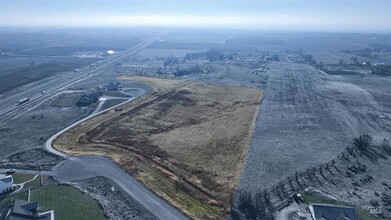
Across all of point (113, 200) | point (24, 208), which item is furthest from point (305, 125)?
point (24, 208)

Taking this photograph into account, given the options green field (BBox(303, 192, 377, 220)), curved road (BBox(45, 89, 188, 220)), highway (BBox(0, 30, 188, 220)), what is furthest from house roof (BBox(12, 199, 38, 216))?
green field (BBox(303, 192, 377, 220))

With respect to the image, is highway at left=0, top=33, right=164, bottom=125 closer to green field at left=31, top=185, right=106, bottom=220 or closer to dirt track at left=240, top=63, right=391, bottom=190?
green field at left=31, top=185, right=106, bottom=220

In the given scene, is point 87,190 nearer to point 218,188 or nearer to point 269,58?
point 218,188

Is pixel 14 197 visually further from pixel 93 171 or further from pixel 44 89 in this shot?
pixel 44 89

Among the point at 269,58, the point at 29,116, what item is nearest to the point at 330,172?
the point at 29,116

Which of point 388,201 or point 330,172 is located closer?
point 388,201
